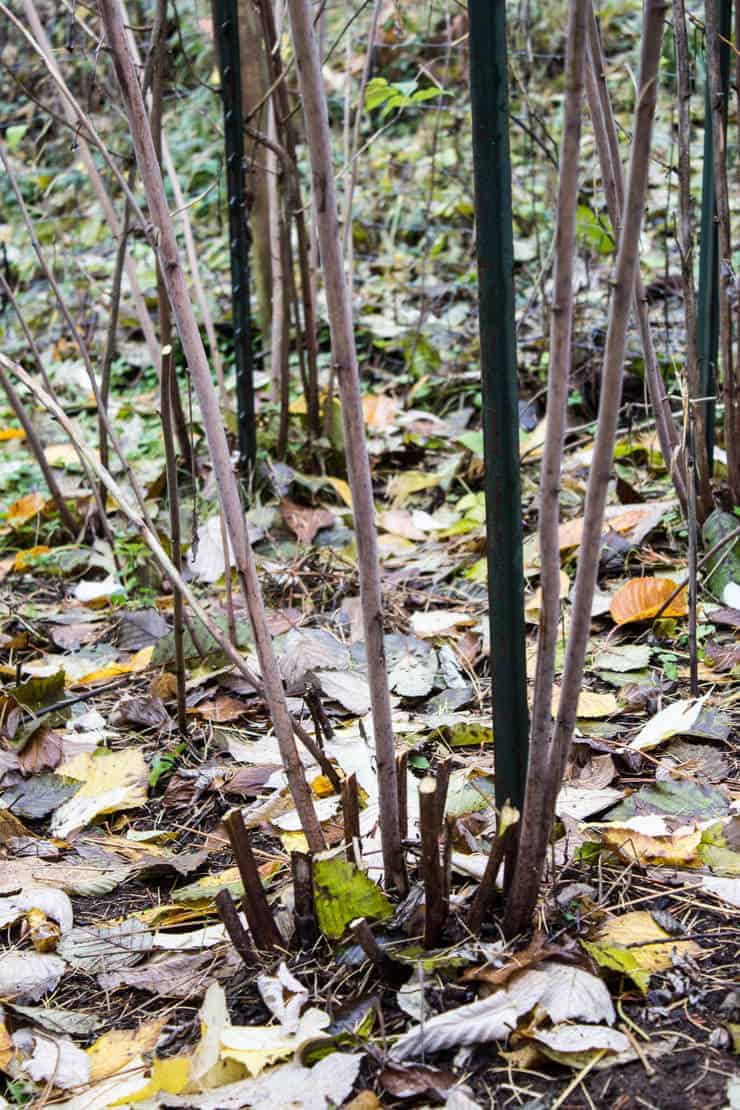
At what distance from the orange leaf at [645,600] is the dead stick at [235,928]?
1.08 metres

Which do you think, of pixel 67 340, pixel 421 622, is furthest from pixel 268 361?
pixel 421 622

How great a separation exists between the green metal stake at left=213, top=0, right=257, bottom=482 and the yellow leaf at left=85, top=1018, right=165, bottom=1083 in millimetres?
1948

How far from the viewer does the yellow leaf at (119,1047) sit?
1124mm

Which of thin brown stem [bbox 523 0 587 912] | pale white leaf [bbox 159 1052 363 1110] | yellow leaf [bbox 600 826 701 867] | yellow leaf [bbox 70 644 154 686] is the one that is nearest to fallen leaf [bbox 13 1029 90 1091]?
pale white leaf [bbox 159 1052 363 1110]

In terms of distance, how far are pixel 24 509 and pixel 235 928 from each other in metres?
2.32

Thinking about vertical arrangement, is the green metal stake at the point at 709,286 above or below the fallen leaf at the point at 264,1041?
above

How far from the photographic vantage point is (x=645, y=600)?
6.79 feet

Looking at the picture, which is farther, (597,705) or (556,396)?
(597,705)

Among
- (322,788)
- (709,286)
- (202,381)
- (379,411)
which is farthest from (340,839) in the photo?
(379,411)

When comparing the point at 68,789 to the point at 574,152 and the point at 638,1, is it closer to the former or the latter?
the point at 574,152

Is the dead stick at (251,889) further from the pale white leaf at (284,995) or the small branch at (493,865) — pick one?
the small branch at (493,865)

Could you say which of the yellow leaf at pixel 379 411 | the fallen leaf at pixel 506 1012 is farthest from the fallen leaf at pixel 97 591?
the fallen leaf at pixel 506 1012

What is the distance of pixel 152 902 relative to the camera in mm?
1459

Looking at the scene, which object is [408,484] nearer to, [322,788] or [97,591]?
[97,591]
